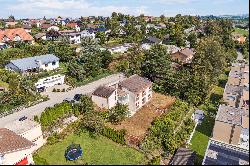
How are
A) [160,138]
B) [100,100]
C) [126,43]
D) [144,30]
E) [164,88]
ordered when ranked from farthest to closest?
[144,30] → [126,43] → [164,88] → [100,100] → [160,138]

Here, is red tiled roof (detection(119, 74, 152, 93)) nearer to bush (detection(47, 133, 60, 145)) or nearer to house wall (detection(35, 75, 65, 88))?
bush (detection(47, 133, 60, 145))

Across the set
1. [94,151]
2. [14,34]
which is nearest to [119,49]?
[14,34]

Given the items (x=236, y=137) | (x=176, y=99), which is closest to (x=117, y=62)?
(x=176, y=99)

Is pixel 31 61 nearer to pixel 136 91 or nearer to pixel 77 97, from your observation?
pixel 77 97

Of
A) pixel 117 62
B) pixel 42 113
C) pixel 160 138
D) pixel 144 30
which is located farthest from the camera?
pixel 144 30

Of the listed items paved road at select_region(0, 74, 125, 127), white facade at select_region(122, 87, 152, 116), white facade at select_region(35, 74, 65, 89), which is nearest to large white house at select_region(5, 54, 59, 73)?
white facade at select_region(35, 74, 65, 89)

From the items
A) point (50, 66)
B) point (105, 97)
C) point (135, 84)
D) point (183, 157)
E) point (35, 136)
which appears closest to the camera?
point (183, 157)

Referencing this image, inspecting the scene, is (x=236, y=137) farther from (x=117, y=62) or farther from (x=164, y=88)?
(x=117, y=62)
